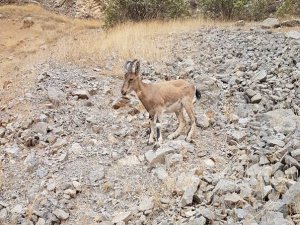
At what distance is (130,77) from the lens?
10.5 m

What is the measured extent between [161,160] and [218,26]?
36.1 ft

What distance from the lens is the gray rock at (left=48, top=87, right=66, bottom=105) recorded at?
1289 centimetres

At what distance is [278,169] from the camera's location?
848cm

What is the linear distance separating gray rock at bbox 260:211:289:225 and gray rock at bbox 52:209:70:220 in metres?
3.57

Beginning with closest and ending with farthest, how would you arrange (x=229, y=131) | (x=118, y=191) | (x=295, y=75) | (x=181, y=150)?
(x=118, y=191) < (x=181, y=150) < (x=229, y=131) < (x=295, y=75)

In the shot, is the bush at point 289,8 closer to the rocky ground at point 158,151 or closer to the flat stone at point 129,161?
the rocky ground at point 158,151

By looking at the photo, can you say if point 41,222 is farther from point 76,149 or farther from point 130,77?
point 130,77

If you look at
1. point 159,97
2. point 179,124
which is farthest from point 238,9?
point 159,97

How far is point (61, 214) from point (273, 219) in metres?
3.85

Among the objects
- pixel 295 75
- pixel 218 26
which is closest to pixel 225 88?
pixel 295 75

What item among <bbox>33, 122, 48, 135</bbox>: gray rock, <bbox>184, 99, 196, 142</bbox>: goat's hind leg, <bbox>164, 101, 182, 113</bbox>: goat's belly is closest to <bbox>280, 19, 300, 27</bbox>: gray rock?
<bbox>184, 99, 196, 142</bbox>: goat's hind leg

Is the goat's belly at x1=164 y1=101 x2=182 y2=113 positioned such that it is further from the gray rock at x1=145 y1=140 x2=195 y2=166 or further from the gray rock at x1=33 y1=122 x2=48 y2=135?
the gray rock at x1=33 y1=122 x2=48 y2=135

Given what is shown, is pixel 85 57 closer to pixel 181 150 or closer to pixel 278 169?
pixel 181 150

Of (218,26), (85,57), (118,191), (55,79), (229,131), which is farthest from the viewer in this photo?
(218,26)
